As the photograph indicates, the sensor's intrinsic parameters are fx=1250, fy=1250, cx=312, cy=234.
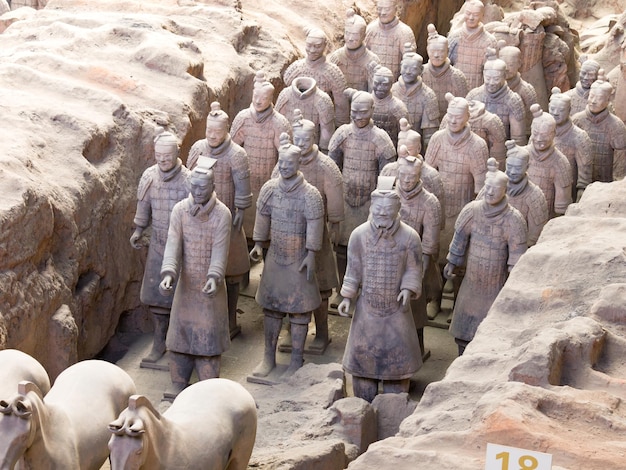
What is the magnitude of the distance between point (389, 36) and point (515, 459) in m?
7.46

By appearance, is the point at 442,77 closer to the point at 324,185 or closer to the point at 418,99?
the point at 418,99

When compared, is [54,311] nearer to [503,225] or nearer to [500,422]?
[503,225]

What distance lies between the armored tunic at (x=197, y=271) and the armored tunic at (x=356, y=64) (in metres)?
3.43

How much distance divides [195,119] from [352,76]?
6.02 ft

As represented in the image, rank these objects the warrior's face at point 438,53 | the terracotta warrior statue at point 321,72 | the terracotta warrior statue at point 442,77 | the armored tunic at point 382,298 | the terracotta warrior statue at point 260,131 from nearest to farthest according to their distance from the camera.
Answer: the armored tunic at point 382,298 → the terracotta warrior statue at point 260,131 → the terracotta warrior statue at point 321,72 → the warrior's face at point 438,53 → the terracotta warrior statue at point 442,77

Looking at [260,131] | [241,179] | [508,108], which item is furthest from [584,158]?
[241,179]

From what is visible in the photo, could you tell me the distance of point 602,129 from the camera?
9.03 m

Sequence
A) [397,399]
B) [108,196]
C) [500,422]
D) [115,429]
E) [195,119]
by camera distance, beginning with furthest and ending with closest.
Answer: [195,119]
[108,196]
[397,399]
[115,429]
[500,422]

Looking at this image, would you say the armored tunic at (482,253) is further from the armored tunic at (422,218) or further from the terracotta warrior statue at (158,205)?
the terracotta warrior statue at (158,205)

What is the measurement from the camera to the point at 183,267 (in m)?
7.07

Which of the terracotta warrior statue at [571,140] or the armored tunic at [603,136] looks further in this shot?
the armored tunic at [603,136]

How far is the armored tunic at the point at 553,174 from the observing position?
26.8ft

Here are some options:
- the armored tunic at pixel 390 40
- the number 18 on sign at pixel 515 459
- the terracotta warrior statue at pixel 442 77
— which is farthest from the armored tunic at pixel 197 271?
the armored tunic at pixel 390 40

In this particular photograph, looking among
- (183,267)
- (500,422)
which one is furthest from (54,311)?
(500,422)
